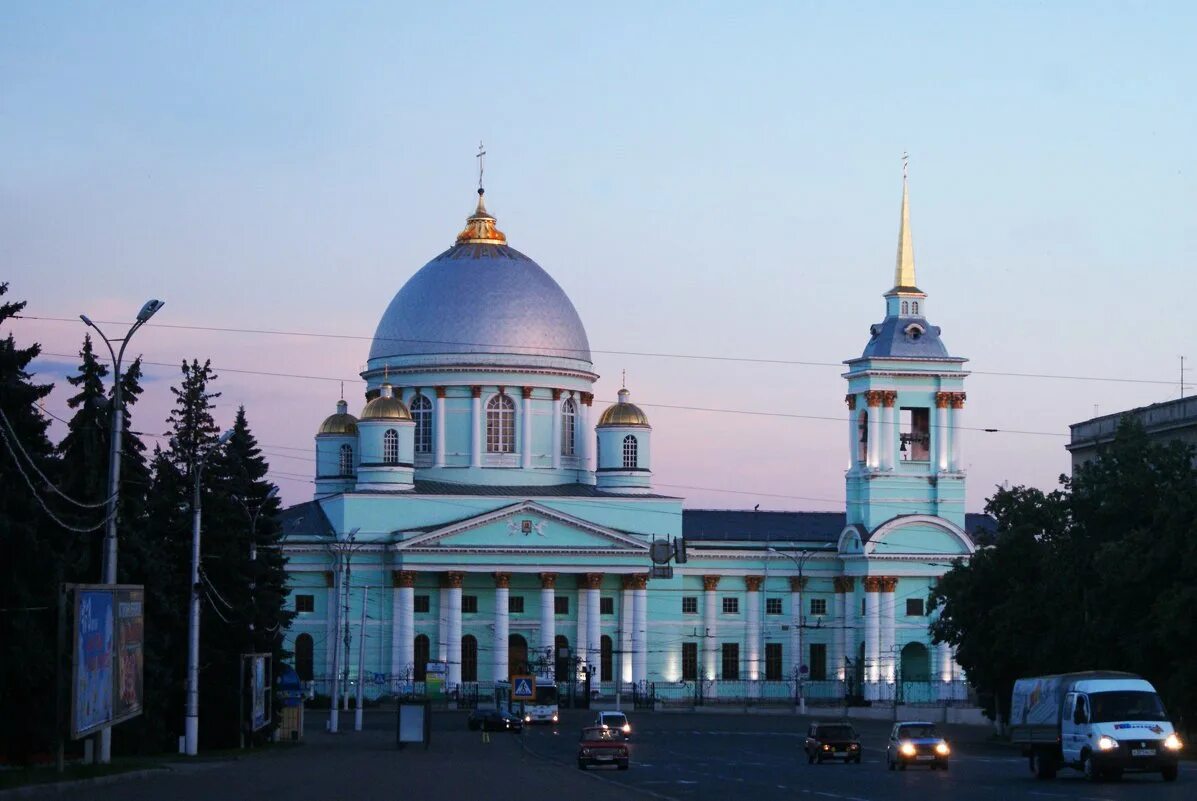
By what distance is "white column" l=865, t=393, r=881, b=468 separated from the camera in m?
117

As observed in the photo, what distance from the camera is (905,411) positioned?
4712 inches

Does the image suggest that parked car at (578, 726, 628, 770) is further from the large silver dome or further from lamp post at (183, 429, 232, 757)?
the large silver dome

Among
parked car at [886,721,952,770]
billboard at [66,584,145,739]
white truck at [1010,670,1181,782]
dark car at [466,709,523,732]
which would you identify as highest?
billboard at [66,584,145,739]

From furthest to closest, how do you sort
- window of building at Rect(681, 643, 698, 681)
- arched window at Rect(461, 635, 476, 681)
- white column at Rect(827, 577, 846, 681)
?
white column at Rect(827, 577, 846, 681), window of building at Rect(681, 643, 698, 681), arched window at Rect(461, 635, 476, 681)

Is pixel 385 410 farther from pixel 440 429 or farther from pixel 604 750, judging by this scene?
pixel 604 750

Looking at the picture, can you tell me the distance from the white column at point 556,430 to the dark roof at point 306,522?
12.0 m

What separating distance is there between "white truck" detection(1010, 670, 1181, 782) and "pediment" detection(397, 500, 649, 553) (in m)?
Answer: 66.8

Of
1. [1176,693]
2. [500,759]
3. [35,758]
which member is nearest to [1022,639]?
[1176,693]

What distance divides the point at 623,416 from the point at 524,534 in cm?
944

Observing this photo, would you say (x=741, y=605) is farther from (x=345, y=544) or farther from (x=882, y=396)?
(x=345, y=544)

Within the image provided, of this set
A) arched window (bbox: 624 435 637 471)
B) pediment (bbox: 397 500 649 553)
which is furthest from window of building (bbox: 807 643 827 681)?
arched window (bbox: 624 435 637 471)

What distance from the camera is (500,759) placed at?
59.7 meters

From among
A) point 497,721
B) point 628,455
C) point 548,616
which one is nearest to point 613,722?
point 497,721

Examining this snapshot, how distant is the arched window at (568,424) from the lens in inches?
4781
